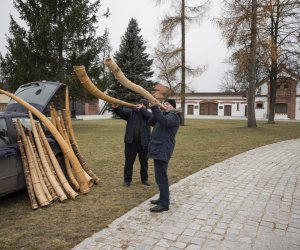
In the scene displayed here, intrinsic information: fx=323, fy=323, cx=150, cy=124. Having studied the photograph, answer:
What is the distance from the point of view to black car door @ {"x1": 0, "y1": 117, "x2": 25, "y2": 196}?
523cm

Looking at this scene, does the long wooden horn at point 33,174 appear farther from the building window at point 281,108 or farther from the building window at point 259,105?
the building window at point 259,105

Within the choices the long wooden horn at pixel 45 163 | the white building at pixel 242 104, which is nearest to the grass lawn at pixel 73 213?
the long wooden horn at pixel 45 163

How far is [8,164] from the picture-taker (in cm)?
534

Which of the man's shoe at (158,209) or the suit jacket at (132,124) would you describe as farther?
the suit jacket at (132,124)

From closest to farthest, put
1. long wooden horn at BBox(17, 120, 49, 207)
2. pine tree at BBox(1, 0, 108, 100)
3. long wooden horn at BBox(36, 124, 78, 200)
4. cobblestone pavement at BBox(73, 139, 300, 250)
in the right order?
1. cobblestone pavement at BBox(73, 139, 300, 250)
2. long wooden horn at BBox(17, 120, 49, 207)
3. long wooden horn at BBox(36, 124, 78, 200)
4. pine tree at BBox(1, 0, 108, 100)

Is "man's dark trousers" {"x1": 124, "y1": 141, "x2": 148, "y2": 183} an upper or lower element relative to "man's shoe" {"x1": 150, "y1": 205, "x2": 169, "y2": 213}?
upper

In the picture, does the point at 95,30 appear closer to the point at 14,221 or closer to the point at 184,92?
the point at 184,92

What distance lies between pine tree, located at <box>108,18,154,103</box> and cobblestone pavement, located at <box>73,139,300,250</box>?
26.9 meters

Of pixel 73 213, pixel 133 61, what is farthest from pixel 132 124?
pixel 133 61

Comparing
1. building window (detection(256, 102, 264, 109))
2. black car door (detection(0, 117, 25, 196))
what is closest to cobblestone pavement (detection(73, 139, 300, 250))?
black car door (detection(0, 117, 25, 196))

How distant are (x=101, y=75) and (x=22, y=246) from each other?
18827 millimetres

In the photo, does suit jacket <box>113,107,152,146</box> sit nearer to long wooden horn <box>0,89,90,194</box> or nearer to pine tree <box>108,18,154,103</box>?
long wooden horn <box>0,89,90,194</box>

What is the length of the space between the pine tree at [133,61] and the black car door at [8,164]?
2806 cm

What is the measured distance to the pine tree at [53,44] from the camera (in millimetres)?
19922
